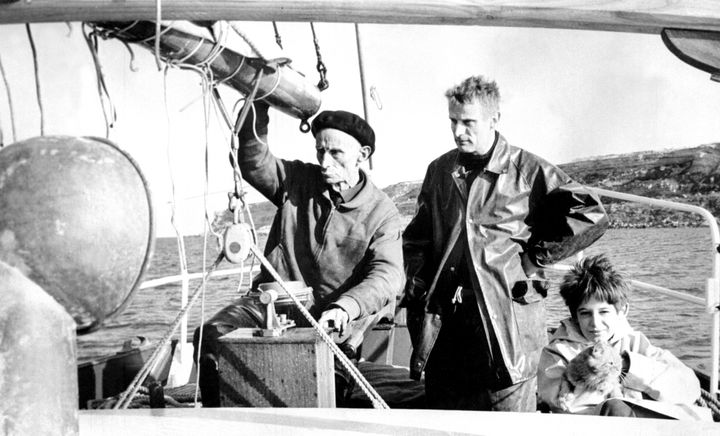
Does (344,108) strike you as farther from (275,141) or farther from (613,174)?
(613,174)

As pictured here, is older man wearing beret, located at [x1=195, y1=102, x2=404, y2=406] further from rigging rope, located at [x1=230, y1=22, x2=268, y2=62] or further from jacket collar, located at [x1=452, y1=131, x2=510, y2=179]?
jacket collar, located at [x1=452, y1=131, x2=510, y2=179]

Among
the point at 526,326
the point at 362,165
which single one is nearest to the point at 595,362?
the point at 526,326

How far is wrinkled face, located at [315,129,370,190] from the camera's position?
2559 mm

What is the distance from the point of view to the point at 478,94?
2324 mm

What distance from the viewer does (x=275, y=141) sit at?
2559mm

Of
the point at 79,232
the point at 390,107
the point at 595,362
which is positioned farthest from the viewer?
the point at 390,107

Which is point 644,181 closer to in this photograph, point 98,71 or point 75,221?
point 98,71

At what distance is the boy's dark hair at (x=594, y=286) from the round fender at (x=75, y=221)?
155 cm

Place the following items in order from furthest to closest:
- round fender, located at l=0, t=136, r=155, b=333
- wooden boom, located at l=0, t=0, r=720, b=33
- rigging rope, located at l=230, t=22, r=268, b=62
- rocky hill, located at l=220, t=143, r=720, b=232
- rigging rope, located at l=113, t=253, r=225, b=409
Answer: rocky hill, located at l=220, t=143, r=720, b=232 < rigging rope, located at l=230, t=22, r=268, b=62 < rigging rope, located at l=113, t=253, r=225, b=409 < wooden boom, located at l=0, t=0, r=720, b=33 < round fender, located at l=0, t=136, r=155, b=333

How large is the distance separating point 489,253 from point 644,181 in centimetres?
196

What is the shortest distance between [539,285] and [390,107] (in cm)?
88

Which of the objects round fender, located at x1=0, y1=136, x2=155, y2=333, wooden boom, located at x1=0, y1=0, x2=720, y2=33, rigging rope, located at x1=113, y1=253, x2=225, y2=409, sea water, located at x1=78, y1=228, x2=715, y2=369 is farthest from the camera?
sea water, located at x1=78, y1=228, x2=715, y2=369

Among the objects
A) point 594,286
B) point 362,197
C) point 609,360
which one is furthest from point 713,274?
point 362,197

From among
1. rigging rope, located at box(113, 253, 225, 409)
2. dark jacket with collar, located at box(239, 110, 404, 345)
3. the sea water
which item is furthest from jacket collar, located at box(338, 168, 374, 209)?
rigging rope, located at box(113, 253, 225, 409)
